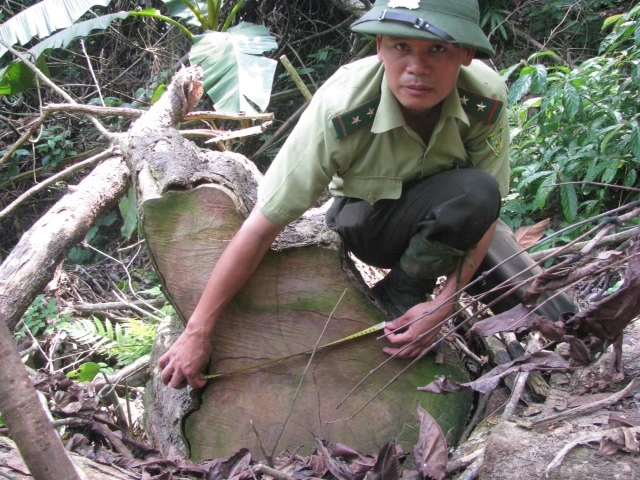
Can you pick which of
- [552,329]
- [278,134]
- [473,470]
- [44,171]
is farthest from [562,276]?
[44,171]

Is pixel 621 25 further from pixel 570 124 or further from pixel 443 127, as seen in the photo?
pixel 443 127

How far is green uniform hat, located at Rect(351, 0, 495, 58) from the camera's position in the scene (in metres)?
1.58

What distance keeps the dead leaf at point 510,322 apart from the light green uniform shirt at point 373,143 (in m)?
0.53

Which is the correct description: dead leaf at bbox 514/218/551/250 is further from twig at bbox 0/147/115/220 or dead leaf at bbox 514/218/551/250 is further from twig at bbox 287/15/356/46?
twig at bbox 287/15/356/46

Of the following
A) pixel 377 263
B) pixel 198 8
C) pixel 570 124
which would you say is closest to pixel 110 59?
pixel 198 8

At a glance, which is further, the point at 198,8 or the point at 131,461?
the point at 198,8

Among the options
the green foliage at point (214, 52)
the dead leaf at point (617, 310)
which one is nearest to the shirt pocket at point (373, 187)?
the dead leaf at point (617, 310)

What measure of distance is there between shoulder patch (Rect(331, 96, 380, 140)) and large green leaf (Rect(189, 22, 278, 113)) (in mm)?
2180

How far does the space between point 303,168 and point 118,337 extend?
1867 mm

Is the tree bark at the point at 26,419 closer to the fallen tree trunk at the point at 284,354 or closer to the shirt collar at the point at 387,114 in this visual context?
the fallen tree trunk at the point at 284,354

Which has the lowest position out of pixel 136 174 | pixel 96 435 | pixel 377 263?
pixel 96 435

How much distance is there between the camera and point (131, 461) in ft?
5.55

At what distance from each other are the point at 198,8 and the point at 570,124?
305 cm

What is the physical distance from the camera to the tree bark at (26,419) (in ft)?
2.45
